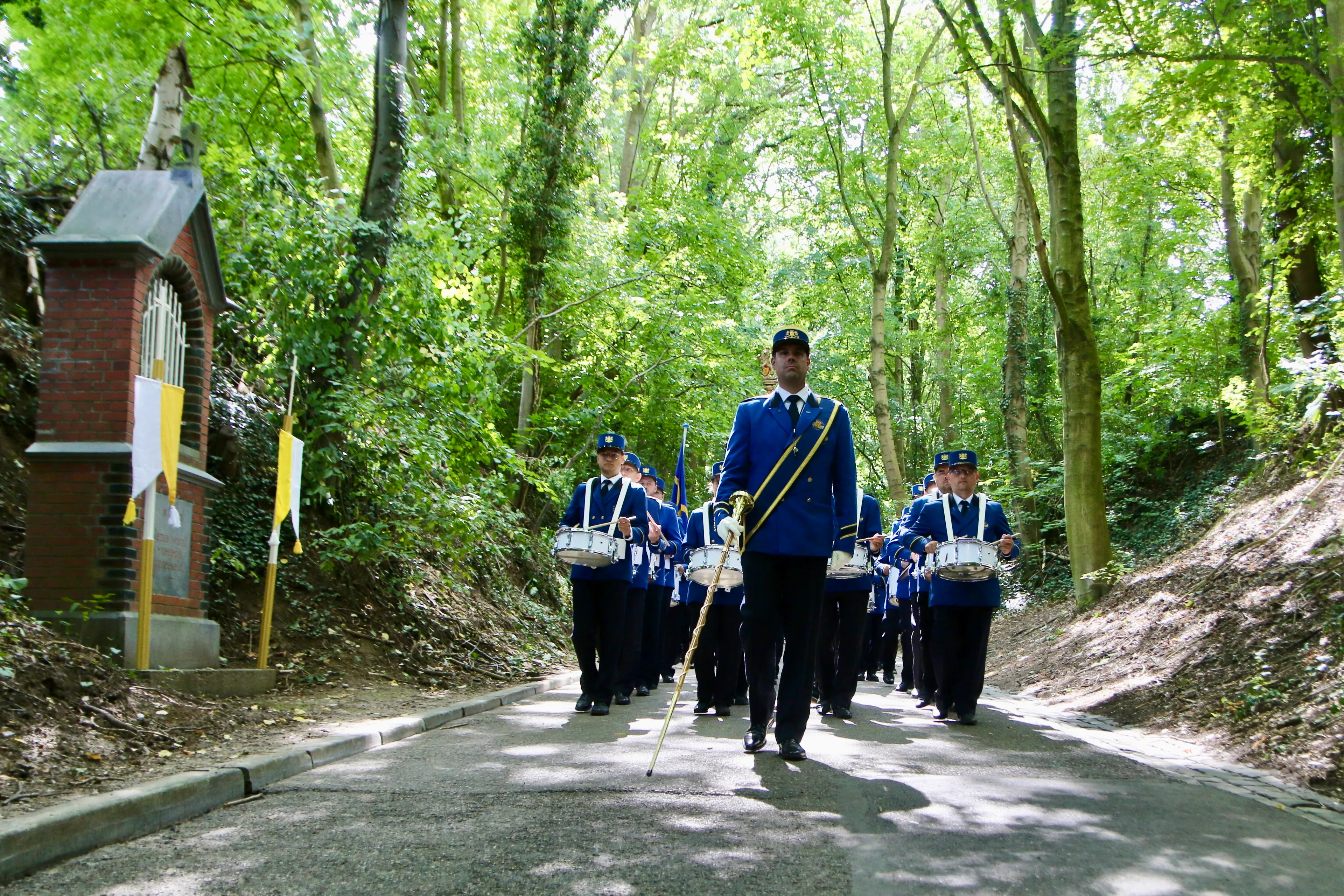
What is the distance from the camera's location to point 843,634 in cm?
1045

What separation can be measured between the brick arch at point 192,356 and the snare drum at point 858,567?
5.53 m

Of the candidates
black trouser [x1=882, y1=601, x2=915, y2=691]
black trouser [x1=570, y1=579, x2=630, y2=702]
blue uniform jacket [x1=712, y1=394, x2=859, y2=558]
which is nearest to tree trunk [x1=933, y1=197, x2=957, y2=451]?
black trouser [x1=882, y1=601, x2=915, y2=691]

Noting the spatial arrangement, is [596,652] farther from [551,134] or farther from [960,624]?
[551,134]

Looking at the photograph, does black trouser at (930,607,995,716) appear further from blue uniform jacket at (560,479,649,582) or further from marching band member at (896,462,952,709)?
blue uniform jacket at (560,479,649,582)

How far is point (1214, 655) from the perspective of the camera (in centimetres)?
1002

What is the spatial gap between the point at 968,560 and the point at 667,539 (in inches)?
133

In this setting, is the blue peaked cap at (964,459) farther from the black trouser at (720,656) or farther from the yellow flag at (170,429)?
the yellow flag at (170,429)

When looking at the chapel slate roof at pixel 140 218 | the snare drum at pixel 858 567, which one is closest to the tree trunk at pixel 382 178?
the chapel slate roof at pixel 140 218

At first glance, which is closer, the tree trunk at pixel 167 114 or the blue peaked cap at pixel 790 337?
the blue peaked cap at pixel 790 337

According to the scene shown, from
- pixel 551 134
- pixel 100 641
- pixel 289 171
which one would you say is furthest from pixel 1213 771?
pixel 551 134

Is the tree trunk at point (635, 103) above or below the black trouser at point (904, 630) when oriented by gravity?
above

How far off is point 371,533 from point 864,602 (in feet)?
16.2

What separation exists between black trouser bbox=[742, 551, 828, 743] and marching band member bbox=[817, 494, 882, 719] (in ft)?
9.34

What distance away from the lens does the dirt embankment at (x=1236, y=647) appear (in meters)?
7.63
